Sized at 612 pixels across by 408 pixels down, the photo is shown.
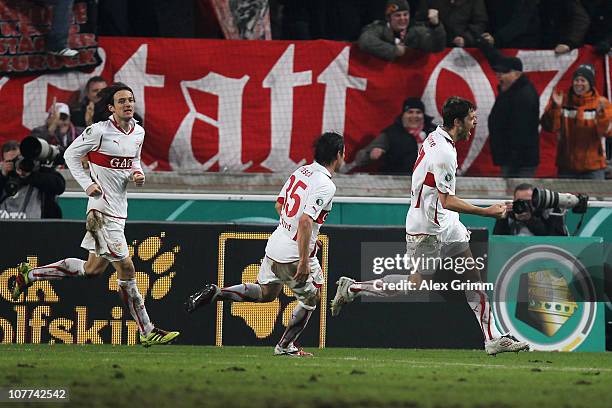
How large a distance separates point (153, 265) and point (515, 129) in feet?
16.3

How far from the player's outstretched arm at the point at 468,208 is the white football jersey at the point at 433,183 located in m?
0.07

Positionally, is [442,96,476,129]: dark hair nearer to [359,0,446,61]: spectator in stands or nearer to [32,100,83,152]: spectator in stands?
[359,0,446,61]: spectator in stands

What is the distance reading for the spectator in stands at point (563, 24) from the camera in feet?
53.6

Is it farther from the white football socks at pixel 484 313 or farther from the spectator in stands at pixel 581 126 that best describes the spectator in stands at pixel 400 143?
the white football socks at pixel 484 313

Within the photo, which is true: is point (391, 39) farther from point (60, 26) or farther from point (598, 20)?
point (60, 26)

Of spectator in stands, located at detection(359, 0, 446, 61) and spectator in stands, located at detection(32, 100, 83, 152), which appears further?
spectator in stands, located at detection(359, 0, 446, 61)

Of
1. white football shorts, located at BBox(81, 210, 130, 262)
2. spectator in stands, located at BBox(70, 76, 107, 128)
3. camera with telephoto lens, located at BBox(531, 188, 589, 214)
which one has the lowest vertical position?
white football shorts, located at BBox(81, 210, 130, 262)

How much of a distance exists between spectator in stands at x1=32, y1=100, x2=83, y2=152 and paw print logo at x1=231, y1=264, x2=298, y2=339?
126 inches

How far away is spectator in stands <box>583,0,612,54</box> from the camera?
17.0 meters

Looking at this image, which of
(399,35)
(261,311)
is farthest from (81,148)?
(399,35)

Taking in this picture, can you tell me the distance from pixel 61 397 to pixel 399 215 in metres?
8.14

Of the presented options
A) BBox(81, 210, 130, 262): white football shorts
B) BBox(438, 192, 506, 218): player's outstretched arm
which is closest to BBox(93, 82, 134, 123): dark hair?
BBox(81, 210, 130, 262): white football shorts

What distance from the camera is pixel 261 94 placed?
51.3 ft

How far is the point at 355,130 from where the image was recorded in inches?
613
